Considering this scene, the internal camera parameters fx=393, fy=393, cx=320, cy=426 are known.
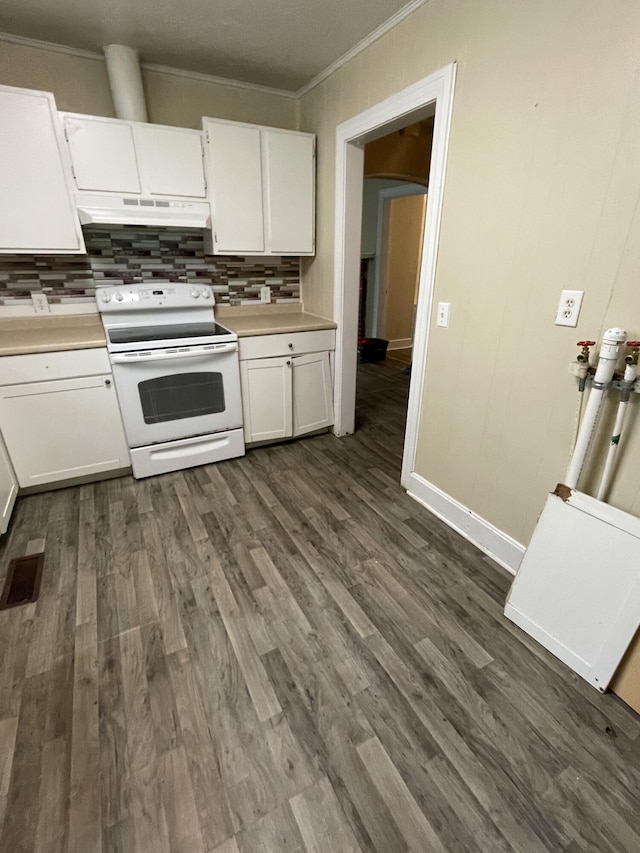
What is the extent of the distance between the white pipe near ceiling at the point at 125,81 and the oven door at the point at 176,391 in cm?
138

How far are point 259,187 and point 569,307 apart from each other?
82.2 inches

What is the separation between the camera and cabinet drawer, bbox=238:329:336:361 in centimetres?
259

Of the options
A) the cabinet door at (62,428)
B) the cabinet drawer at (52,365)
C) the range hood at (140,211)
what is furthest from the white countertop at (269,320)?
the cabinet door at (62,428)

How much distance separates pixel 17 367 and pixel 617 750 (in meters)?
2.90

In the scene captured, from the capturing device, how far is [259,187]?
2.59 meters

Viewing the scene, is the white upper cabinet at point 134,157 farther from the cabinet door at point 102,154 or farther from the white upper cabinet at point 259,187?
the white upper cabinet at point 259,187

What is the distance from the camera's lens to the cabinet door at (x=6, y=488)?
199 centimetres

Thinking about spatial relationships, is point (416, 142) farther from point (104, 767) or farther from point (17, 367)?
point (104, 767)

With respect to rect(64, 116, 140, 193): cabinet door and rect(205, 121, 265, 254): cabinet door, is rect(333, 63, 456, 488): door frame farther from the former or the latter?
rect(64, 116, 140, 193): cabinet door

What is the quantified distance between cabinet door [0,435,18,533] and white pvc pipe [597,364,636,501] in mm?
2654

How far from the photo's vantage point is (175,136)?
7.55ft

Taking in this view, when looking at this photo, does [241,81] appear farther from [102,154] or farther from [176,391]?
[176,391]

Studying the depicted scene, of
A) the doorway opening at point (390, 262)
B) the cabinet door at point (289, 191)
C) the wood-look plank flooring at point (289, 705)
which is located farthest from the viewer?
the doorway opening at point (390, 262)

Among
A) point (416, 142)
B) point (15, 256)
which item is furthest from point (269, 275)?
point (416, 142)
